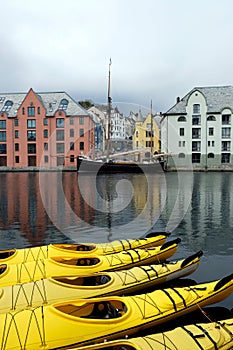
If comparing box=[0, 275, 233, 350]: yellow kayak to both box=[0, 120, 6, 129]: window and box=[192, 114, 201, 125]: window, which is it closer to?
box=[192, 114, 201, 125]: window

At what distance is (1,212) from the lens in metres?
24.2

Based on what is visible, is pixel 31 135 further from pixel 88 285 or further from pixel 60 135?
pixel 88 285

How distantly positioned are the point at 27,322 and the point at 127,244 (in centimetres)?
647

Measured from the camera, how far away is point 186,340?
622 centimetres

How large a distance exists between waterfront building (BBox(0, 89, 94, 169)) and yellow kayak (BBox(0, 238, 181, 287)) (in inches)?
2557

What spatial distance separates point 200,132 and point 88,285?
2710 inches

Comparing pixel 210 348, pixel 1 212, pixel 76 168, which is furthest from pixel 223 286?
pixel 76 168

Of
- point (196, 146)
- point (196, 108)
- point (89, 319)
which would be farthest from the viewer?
point (196, 146)

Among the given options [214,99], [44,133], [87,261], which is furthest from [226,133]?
[87,261]

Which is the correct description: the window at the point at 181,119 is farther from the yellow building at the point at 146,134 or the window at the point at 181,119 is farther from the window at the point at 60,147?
the window at the point at 60,147

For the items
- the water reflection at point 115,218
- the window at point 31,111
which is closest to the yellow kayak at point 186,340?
the water reflection at point 115,218

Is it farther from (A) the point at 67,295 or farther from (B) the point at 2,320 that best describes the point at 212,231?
(B) the point at 2,320

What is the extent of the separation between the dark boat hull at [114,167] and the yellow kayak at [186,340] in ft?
210

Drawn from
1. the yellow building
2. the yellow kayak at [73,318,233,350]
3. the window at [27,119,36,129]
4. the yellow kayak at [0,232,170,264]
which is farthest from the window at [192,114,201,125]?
the yellow kayak at [73,318,233,350]
